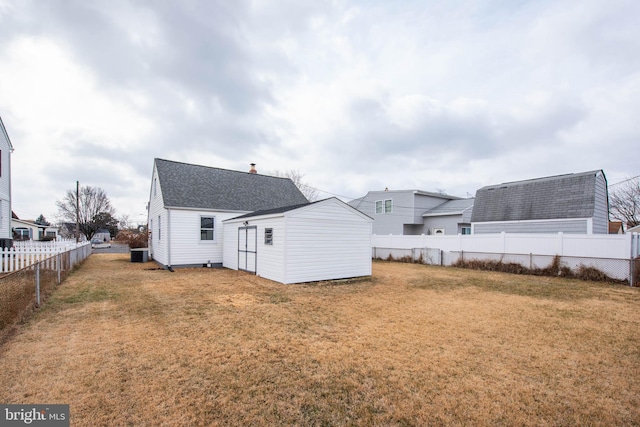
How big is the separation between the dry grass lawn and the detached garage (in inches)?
96.9

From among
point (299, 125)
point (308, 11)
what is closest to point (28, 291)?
point (308, 11)

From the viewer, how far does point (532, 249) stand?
1309cm

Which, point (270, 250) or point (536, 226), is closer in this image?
point (270, 250)

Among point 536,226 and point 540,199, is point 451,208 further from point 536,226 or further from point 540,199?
point 536,226

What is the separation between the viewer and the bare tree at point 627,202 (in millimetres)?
32188

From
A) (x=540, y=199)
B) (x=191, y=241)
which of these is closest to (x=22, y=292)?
(x=191, y=241)

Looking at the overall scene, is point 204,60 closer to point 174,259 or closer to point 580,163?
point 174,259

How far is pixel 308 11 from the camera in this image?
10414 mm

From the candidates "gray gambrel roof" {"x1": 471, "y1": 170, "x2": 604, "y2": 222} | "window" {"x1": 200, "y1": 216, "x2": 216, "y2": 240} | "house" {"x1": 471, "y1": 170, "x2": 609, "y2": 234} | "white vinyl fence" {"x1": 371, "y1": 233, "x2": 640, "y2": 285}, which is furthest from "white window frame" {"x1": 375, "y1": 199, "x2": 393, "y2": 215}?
"window" {"x1": 200, "y1": 216, "x2": 216, "y2": 240}

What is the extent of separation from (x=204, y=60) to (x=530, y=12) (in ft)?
42.0

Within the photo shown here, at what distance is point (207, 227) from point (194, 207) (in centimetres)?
133

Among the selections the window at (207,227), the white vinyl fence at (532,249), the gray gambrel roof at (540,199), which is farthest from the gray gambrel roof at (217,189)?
the gray gambrel roof at (540,199)

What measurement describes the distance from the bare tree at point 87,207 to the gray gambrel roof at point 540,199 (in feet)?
181

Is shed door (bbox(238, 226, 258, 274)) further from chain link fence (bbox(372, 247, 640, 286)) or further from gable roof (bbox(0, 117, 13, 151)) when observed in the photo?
gable roof (bbox(0, 117, 13, 151))
